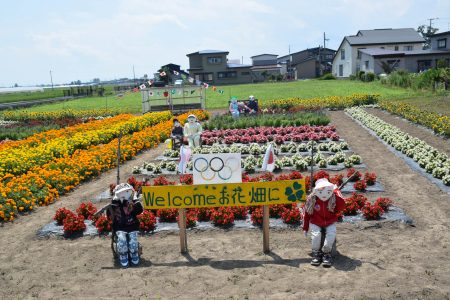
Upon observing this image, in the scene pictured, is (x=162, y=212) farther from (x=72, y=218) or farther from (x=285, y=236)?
(x=285, y=236)

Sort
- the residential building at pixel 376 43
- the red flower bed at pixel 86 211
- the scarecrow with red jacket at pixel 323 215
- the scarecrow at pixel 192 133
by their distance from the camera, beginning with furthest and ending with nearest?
the residential building at pixel 376 43, the scarecrow at pixel 192 133, the red flower bed at pixel 86 211, the scarecrow with red jacket at pixel 323 215

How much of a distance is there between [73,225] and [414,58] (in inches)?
2111

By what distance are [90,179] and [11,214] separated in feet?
10.6

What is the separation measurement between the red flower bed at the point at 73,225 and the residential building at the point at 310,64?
243 ft

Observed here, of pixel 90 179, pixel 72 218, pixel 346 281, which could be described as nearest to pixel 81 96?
pixel 90 179

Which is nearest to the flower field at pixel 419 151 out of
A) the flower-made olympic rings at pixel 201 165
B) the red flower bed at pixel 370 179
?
the red flower bed at pixel 370 179

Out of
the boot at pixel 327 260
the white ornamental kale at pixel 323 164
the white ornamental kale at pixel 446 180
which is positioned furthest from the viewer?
the white ornamental kale at pixel 323 164

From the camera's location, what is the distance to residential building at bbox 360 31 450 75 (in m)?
51.2

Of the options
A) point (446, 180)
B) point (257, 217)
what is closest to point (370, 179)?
point (446, 180)

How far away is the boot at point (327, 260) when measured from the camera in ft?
19.5

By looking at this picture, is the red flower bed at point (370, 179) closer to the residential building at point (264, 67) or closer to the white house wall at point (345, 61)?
the white house wall at point (345, 61)

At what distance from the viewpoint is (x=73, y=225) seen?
7.51 meters

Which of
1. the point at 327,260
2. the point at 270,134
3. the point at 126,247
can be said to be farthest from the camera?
the point at 270,134

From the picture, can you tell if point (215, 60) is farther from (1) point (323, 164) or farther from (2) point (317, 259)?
(2) point (317, 259)
